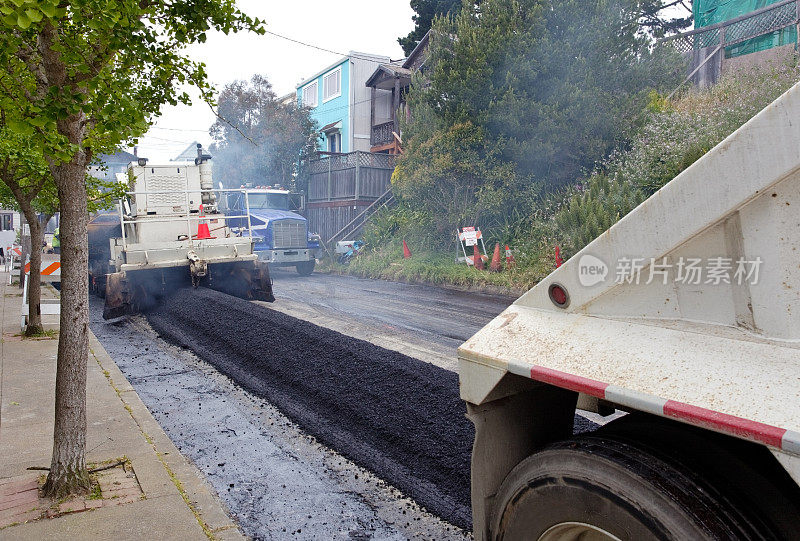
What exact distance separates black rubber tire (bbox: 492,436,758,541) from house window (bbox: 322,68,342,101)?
34923 mm

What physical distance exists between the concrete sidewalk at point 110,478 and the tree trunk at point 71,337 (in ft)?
0.60

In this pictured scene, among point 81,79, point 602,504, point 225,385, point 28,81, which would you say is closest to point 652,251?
point 602,504

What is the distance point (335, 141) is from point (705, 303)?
3578 cm

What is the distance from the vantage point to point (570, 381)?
2.02 metres

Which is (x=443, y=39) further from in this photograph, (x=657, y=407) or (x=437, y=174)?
(x=657, y=407)

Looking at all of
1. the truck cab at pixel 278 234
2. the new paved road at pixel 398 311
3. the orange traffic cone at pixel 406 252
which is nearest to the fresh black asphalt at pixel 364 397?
the new paved road at pixel 398 311

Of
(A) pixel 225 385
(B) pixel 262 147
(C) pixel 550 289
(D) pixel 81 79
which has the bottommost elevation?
(A) pixel 225 385

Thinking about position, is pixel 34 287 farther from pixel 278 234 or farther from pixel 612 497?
pixel 278 234

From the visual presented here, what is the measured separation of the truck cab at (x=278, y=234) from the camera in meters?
20.2

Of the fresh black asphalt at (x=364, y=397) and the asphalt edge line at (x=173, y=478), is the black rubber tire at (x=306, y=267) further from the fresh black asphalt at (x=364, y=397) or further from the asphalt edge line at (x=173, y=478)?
the asphalt edge line at (x=173, y=478)

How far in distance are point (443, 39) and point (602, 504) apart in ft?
59.1

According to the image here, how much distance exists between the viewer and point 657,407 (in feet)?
5.75

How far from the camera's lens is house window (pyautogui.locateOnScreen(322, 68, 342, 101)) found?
3531 cm

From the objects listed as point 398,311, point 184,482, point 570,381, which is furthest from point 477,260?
point 570,381
